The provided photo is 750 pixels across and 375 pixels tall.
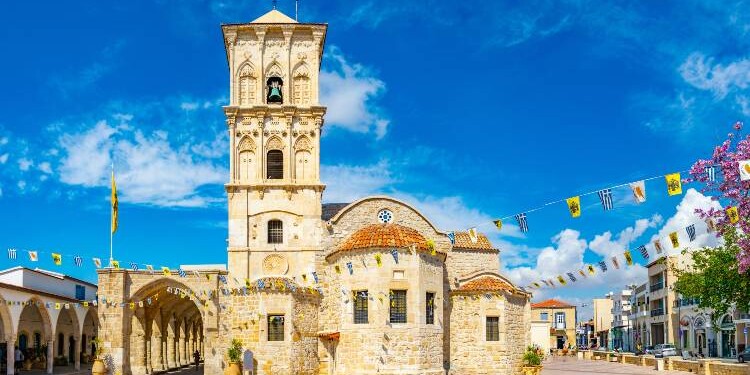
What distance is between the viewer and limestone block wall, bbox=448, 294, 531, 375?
34.2 metres

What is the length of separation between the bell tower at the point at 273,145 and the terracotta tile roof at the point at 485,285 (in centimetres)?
700

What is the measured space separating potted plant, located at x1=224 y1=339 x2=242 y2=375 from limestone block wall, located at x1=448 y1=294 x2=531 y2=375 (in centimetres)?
919

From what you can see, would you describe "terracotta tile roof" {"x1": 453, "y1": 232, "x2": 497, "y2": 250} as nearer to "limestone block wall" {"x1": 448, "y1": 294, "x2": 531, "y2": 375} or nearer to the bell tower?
"limestone block wall" {"x1": 448, "y1": 294, "x2": 531, "y2": 375}

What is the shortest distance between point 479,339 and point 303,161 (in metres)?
11.5

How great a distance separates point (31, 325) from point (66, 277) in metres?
6.16

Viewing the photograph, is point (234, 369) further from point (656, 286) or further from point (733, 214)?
point (656, 286)

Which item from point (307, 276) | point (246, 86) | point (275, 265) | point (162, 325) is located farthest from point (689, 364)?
point (162, 325)

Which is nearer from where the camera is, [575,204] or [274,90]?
[575,204]

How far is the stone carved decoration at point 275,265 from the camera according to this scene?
34938 mm

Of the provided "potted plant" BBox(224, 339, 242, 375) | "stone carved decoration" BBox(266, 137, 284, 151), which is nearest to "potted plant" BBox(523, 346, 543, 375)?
"potted plant" BBox(224, 339, 242, 375)

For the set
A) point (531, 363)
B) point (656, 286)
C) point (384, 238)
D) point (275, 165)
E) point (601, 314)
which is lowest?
point (601, 314)

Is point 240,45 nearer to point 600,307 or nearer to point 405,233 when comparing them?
point 405,233

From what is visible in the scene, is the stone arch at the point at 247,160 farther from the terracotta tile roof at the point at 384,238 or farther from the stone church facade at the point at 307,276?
the terracotta tile roof at the point at 384,238

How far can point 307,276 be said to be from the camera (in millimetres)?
34781
